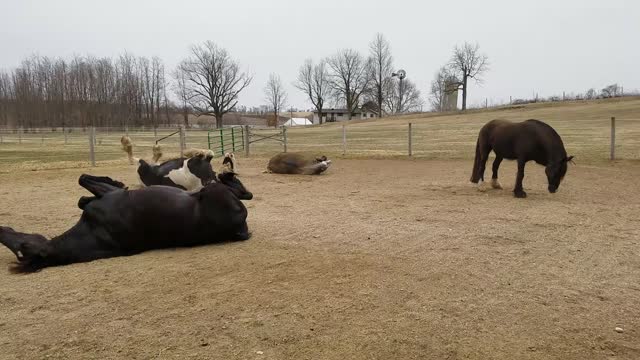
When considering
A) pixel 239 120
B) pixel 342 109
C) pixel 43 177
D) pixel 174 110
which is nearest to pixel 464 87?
pixel 342 109

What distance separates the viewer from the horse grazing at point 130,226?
4414 mm

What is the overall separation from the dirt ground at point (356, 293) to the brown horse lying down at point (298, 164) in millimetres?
5647

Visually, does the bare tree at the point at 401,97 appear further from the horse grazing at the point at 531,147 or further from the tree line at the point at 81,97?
the horse grazing at the point at 531,147

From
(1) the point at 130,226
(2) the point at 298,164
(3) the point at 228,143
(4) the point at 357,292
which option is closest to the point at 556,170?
(4) the point at 357,292

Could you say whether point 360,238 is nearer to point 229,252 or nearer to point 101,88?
point 229,252

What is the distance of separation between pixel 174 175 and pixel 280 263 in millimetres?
3706

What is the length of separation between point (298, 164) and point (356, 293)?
904 centimetres

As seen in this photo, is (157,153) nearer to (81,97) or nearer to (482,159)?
(482,159)

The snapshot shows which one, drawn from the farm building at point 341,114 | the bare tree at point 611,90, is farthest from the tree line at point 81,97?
the bare tree at point 611,90

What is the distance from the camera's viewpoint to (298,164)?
12492 mm

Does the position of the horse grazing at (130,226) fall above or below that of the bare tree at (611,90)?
below

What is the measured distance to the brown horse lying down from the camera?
12.3 m

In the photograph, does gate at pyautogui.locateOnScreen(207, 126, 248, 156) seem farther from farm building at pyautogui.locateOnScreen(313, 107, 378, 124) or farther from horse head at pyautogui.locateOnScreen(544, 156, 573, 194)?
farm building at pyautogui.locateOnScreen(313, 107, 378, 124)

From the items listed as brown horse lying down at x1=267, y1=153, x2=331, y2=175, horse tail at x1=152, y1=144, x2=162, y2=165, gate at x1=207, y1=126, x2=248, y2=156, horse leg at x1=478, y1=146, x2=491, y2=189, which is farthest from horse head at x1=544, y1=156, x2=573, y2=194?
gate at x1=207, y1=126, x2=248, y2=156
